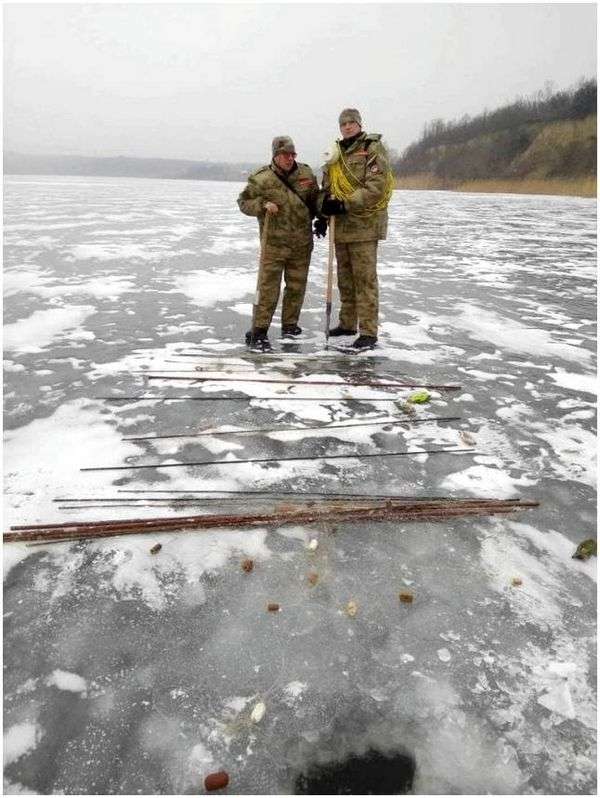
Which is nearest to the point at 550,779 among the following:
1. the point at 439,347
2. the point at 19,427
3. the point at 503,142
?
the point at 19,427

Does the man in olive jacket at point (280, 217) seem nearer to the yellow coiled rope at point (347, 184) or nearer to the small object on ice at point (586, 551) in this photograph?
the yellow coiled rope at point (347, 184)

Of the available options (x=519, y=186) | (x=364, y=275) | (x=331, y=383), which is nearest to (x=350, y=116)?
(x=364, y=275)

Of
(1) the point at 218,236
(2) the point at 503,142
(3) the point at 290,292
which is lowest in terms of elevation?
(3) the point at 290,292

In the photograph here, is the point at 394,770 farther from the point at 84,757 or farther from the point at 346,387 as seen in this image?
the point at 346,387

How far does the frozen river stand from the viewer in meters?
1.78

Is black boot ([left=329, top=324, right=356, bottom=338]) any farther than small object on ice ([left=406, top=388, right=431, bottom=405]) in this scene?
Yes

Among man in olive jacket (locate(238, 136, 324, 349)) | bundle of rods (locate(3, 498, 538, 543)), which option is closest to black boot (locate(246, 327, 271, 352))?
man in olive jacket (locate(238, 136, 324, 349))

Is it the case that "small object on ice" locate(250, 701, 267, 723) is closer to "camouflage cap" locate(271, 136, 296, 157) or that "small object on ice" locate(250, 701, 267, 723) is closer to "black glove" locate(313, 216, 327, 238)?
"black glove" locate(313, 216, 327, 238)

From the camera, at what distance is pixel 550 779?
1719 millimetres

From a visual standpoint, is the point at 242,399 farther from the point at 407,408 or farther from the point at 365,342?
the point at 365,342

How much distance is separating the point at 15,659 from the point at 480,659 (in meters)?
1.89

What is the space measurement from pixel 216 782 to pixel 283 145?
5.32 m

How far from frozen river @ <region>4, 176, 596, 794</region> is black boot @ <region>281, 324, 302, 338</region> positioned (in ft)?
3.52

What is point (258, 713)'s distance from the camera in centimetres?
187
